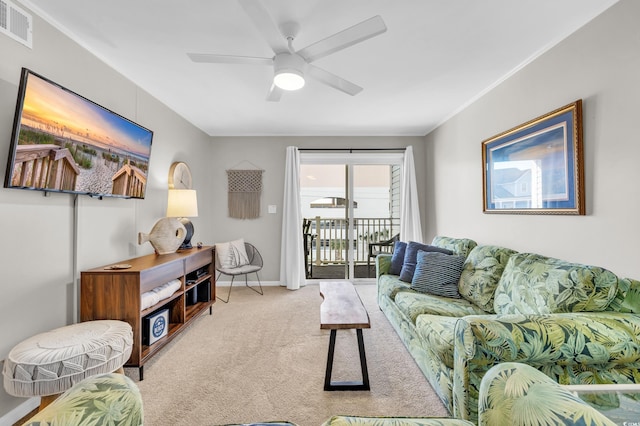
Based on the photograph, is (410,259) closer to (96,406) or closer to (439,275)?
(439,275)

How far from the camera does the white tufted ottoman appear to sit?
142 centimetres

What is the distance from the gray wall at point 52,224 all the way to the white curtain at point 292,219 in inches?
79.7

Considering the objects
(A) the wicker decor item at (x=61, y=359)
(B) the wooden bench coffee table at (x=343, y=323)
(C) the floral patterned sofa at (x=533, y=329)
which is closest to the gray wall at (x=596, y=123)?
(C) the floral patterned sofa at (x=533, y=329)

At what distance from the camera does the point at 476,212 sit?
3.26 meters

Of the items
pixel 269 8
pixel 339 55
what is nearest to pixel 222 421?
pixel 269 8

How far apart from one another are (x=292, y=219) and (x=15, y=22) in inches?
133

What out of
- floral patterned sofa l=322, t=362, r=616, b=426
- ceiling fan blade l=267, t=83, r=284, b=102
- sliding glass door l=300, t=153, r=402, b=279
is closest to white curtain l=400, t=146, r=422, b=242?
sliding glass door l=300, t=153, r=402, b=279

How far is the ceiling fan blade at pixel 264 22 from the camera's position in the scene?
1.44m

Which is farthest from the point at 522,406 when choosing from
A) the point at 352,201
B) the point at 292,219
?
the point at 352,201

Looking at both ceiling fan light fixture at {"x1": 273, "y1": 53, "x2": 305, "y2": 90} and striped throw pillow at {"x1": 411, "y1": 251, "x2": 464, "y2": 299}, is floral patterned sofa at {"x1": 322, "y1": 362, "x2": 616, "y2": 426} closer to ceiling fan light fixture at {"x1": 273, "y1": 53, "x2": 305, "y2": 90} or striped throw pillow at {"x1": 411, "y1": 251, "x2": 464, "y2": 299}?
striped throw pillow at {"x1": 411, "y1": 251, "x2": 464, "y2": 299}

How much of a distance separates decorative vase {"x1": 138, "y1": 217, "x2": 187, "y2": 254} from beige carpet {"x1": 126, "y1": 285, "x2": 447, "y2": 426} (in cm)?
87

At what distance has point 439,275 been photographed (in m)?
2.67

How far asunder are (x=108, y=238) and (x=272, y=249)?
98.5 inches

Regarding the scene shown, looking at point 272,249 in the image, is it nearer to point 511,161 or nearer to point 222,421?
point 222,421
